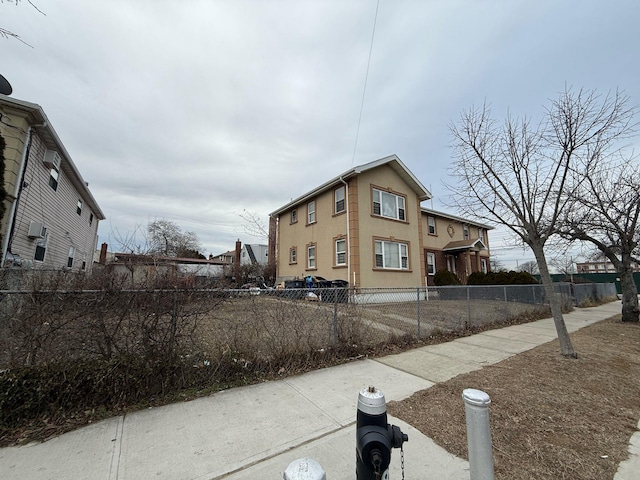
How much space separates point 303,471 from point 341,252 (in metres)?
12.8

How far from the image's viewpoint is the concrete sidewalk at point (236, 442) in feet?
7.37

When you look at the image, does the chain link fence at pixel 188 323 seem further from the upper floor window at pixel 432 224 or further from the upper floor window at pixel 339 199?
the upper floor window at pixel 432 224

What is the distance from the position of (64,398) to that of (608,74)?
9.96 metres

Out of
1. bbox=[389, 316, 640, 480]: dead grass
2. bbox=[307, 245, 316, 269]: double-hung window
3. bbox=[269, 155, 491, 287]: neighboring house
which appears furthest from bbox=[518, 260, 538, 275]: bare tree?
bbox=[389, 316, 640, 480]: dead grass

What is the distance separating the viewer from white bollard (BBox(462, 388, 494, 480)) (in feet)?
5.41

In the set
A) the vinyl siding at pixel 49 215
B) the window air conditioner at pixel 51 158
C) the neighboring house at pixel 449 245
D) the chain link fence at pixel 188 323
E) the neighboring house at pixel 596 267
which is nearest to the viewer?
the chain link fence at pixel 188 323

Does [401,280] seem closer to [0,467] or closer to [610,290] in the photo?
[0,467]

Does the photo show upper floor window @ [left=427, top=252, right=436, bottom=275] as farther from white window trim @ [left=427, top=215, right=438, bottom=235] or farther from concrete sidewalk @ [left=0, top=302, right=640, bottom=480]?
concrete sidewalk @ [left=0, top=302, right=640, bottom=480]

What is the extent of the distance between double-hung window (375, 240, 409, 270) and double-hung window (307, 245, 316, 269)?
12.2ft

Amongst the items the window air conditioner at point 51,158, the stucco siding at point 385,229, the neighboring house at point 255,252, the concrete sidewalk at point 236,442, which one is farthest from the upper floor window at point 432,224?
the neighboring house at point 255,252

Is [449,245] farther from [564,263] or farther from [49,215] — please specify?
[49,215]

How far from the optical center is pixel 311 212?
16.5 m

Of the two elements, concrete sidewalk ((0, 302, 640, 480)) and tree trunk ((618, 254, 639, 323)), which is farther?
tree trunk ((618, 254, 639, 323))

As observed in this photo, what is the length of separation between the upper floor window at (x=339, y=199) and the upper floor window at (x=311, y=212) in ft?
6.88
